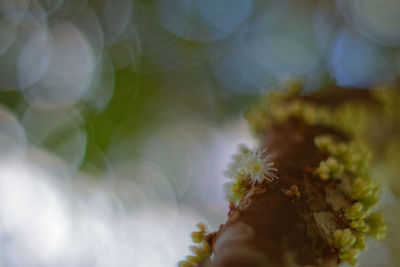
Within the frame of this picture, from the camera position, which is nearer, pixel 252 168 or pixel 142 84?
pixel 252 168

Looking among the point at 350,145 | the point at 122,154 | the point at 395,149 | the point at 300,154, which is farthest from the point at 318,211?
the point at 122,154

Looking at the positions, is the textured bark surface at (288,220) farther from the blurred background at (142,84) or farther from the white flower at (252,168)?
the blurred background at (142,84)

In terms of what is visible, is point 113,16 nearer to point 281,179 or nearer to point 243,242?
point 281,179

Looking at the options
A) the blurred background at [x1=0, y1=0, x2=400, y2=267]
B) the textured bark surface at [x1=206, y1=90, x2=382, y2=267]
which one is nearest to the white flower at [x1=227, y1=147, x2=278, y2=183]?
the textured bark surface at [x1=206, y1=90, x2=382, y2=267]

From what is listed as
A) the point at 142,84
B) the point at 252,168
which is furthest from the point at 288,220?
the point at 142,84

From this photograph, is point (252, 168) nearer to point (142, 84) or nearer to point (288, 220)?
point (288, 220)
